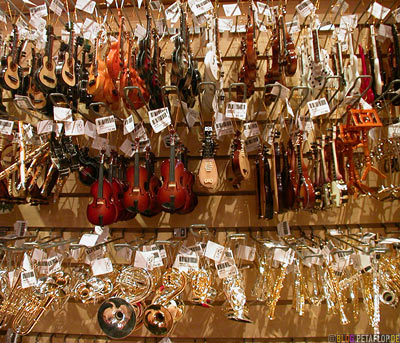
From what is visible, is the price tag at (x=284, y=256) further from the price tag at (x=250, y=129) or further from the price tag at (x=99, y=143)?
the price tag at (x=99, y=143)

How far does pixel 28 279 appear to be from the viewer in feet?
6.42

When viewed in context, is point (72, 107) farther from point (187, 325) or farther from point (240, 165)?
point (187, 325)

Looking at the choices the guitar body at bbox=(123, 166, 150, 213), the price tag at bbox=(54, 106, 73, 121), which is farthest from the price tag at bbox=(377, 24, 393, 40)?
the price tag at bbox=(54, 106, 73, 121)

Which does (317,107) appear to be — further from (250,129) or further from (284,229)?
(284,229)

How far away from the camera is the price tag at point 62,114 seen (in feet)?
6.21

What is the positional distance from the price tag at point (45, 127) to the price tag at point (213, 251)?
1.38 meters

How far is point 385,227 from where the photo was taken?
7.77 ft

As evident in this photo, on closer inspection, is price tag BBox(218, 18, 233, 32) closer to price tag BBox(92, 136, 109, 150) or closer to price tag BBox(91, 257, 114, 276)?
price tag BBox(92, 136, 109, 150)

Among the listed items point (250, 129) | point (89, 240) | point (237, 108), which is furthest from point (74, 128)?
point (250, 129)

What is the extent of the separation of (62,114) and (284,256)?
5.74 feet

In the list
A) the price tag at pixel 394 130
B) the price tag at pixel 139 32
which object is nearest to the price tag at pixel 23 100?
the price tag at pixel 139 32

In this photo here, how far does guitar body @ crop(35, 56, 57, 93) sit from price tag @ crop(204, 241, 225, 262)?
1502 millimetres

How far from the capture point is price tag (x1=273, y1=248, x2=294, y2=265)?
1.83 m

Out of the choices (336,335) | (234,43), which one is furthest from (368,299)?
(234,43)
